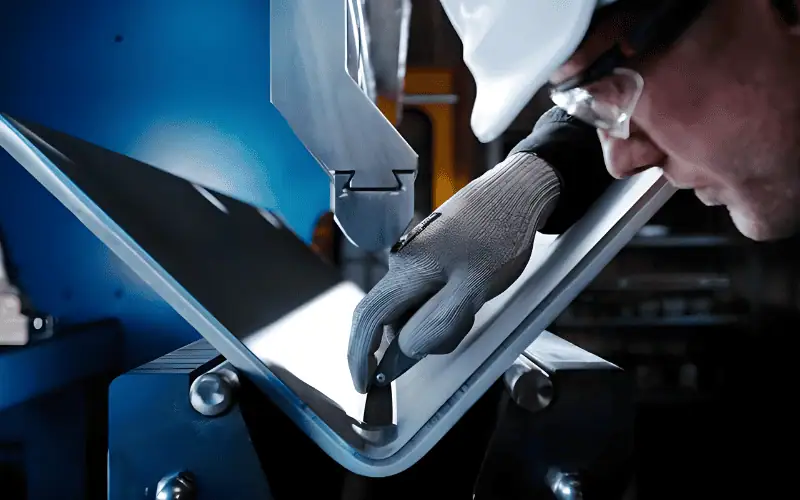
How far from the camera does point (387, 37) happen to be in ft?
2.99

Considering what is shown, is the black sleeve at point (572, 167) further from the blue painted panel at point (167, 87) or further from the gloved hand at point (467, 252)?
the blue painted panel at point (167, 87)

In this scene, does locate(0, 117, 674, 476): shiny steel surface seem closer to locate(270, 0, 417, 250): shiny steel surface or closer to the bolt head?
the bolt head

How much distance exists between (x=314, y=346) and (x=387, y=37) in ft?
1.69

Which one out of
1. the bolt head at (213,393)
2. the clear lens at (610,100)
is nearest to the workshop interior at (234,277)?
the bolt head at (213,393)

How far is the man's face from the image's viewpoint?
382mm

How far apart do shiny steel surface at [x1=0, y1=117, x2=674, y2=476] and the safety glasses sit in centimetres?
12

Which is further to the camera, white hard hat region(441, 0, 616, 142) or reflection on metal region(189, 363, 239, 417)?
reflection on metal region(189, 363, 239, 417)

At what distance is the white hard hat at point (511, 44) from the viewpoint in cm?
34

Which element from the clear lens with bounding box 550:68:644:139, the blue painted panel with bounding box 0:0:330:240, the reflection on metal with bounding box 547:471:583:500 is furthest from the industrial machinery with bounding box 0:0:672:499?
the blue painted panel with bounding box 0:0:330:240

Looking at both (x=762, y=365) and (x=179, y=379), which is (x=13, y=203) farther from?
(x=762, y=365)

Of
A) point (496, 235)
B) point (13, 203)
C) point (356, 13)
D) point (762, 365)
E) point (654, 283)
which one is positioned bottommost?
point (762, 365)

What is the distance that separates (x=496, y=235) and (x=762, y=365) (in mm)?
3542

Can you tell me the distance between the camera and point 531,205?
0.68 meters

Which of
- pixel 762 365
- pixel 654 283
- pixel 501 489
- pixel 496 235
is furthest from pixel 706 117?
pixel 762 365
